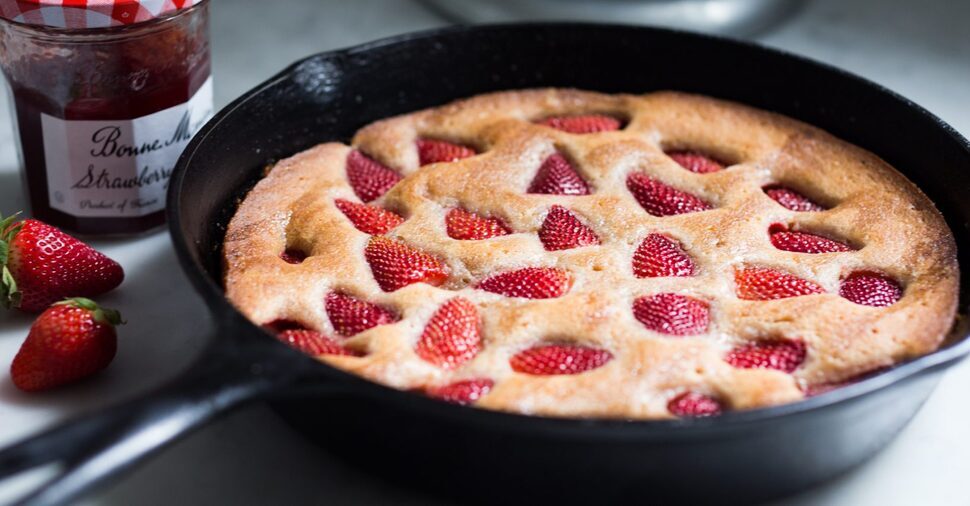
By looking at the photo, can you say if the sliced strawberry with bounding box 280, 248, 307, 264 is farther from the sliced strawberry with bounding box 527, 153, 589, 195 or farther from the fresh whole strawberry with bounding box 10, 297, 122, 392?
the sliced strawberry with bounding box 527, 153, 589, 195

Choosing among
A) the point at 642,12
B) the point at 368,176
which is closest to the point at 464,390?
the point at 368,176

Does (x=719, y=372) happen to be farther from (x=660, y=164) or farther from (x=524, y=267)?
(x=660, y=164)

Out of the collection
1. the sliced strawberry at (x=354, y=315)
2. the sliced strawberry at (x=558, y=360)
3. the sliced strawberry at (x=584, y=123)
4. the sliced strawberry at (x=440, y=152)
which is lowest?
the sliced strawberry at (x=558, y=360)

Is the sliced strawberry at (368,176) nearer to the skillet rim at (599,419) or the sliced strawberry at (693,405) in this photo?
the skillet rim at (599,419)

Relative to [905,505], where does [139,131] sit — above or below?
above

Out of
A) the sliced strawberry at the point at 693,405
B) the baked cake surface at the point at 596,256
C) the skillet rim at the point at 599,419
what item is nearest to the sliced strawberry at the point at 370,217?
the baked cake surface at the point at 596,256

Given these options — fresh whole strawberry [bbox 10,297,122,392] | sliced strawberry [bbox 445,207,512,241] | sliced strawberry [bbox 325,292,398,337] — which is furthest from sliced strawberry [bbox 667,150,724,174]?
fresh whole strawberry [bbox 10,297,122,392]

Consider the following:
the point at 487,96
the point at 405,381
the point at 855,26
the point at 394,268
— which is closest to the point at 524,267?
the point at 394,268
